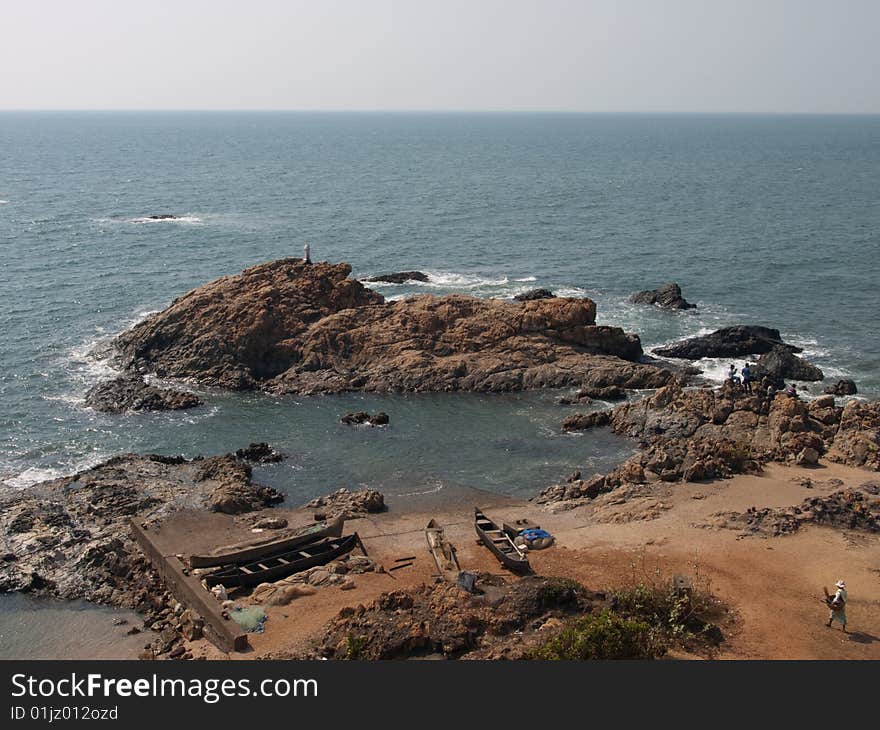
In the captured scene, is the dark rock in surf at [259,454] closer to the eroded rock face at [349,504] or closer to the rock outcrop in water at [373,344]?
the eroded rock face at [349,504]

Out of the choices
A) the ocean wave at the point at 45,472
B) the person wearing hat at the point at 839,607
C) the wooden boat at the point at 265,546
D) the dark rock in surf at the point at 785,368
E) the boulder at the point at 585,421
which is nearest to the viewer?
the person wearing hat at the point at 839,607

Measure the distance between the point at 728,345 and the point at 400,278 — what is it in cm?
2896

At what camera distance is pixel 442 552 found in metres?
34.2

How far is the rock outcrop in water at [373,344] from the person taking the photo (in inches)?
2178

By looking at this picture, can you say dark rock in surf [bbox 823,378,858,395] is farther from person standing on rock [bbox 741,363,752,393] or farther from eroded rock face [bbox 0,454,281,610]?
eroded rock face [bbox 0,454,281,610]

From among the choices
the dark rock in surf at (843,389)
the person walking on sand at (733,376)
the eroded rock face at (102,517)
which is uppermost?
the person walking on sand at (733,376)

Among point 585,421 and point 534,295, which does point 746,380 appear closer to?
point 585,421

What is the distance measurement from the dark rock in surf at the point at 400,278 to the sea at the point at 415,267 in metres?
1.34

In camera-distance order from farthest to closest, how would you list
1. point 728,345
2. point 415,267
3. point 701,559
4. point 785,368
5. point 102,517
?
point 415,267 < point 728,345 < point 785,368 < point 102,517 < point 701,559

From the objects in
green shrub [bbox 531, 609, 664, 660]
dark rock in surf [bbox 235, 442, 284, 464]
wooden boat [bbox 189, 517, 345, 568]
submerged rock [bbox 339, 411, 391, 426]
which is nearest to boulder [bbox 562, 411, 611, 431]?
submerged rock [bbox 339, 411, 391, 426]

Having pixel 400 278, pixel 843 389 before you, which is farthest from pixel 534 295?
pixel 843 389

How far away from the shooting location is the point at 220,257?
8694 centimetres

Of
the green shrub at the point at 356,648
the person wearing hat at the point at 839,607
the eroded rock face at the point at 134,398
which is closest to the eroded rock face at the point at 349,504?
the green shrub at the point at 356,648

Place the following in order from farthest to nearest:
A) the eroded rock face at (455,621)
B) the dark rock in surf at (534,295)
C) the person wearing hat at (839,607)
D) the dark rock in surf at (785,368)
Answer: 1. the dark rock in surf at (534,295)
2. the dark rock in surf at (785,368)
3. the person wearing hat at (839,607)
4. the eroded rock face at (455,621)
